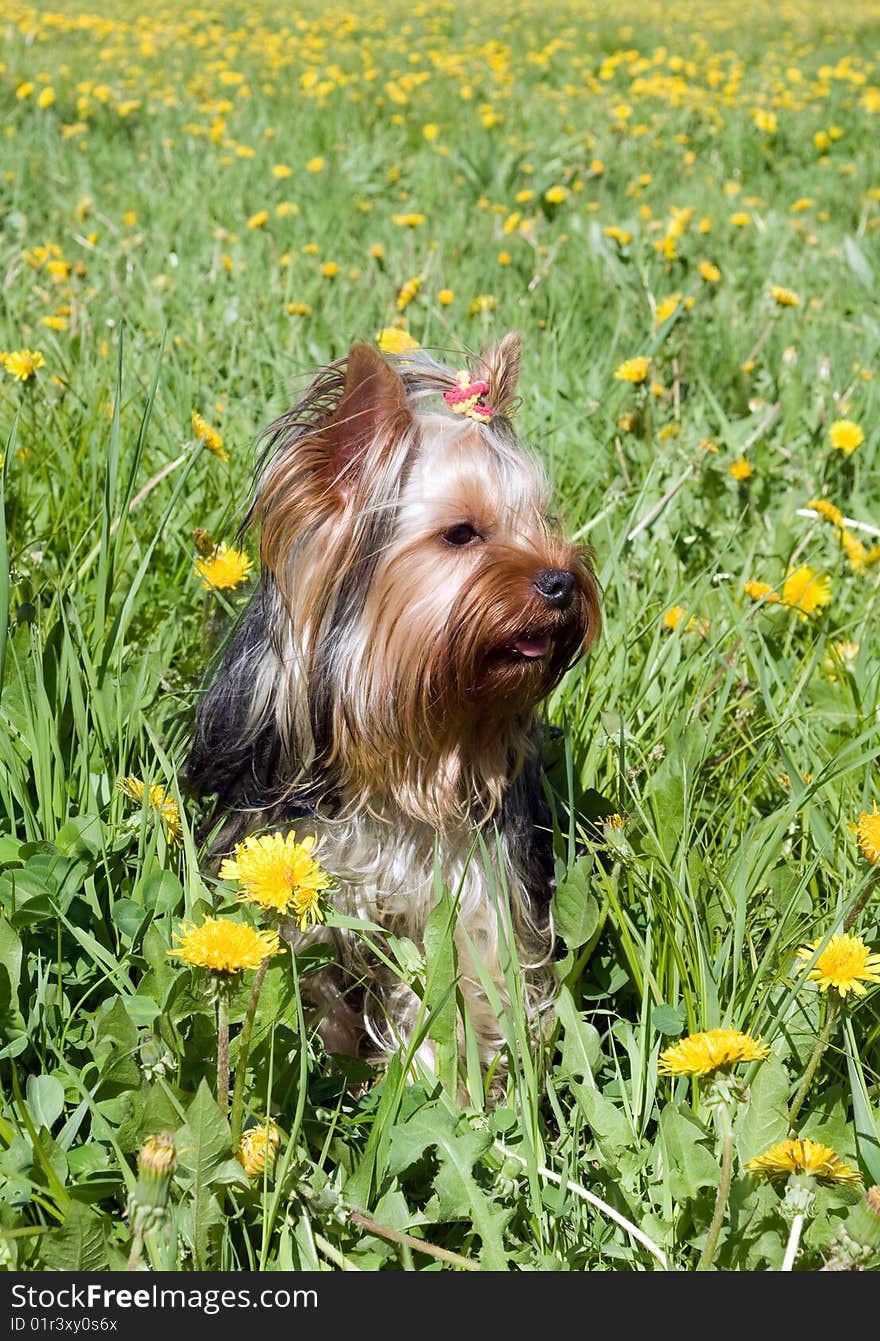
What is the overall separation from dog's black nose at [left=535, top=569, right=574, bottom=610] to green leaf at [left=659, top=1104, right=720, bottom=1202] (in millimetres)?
810

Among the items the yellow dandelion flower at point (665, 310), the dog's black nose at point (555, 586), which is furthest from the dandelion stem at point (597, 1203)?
the yellow dandelion flower at point (665, 310)

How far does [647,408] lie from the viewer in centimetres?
424

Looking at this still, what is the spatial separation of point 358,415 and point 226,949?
Answer: 40.8 inches

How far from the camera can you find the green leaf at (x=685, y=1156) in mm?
1884

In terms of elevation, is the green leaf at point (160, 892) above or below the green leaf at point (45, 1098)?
above

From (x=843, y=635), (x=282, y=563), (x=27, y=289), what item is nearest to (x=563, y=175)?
(x=27, y=289)

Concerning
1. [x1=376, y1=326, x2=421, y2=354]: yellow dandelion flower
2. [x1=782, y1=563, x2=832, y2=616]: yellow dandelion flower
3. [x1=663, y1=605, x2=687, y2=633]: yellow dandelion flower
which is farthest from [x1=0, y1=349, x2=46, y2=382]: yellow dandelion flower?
[x1=782, y1=563, x2=832, y2=616]: yellow dandelion flower

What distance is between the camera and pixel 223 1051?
5.56 ft

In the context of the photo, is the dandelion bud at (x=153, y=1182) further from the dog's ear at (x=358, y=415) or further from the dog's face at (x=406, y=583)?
the dog's ear at (x=358, y=415)

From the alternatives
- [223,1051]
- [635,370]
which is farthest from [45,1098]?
[635,370]

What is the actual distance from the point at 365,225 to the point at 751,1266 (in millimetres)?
5329

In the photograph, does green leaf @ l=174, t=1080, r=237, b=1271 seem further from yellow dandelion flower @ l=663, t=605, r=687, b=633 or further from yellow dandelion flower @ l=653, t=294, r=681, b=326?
yellow dandelion flower @ l=653, t=294, r=681, b=326

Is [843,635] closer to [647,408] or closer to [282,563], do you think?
[647,408]

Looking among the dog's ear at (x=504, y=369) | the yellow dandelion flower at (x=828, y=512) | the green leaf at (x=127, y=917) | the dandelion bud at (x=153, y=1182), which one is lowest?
the green leaf at (x=127, y=917)
